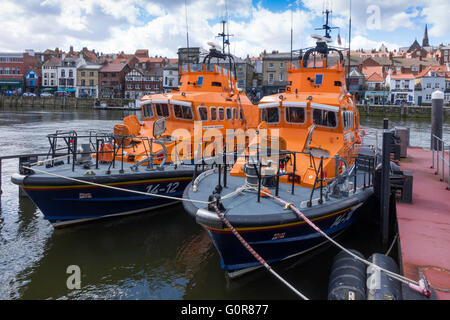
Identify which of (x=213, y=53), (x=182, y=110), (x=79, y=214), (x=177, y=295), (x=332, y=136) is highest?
(x=213, y=53)

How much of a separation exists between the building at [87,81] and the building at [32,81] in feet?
31.6

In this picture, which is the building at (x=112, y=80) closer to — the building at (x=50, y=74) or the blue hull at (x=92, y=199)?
the building at (x=50, y=74)

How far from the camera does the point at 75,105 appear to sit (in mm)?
72625

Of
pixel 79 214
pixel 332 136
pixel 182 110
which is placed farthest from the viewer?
pixel 182 110

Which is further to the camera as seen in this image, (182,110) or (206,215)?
(182,110)

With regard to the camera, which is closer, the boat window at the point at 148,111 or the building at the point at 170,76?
the boat window at the point at 148,111

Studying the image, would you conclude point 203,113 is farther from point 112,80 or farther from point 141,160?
point 112,80

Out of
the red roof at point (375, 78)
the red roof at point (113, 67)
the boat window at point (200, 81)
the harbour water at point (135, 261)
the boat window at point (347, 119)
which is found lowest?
the harbour water at point (135, 261)

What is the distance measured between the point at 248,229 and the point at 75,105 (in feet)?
243

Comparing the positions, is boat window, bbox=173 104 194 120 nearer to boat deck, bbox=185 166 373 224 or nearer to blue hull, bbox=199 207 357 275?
boat deck, bbox=185 166 373 224

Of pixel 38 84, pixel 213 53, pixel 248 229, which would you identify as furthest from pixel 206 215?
pixel 38 84

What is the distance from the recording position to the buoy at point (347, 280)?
5.32 m

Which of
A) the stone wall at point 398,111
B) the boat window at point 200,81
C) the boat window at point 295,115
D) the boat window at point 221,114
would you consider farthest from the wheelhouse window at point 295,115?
the stone wall at point 398,111
